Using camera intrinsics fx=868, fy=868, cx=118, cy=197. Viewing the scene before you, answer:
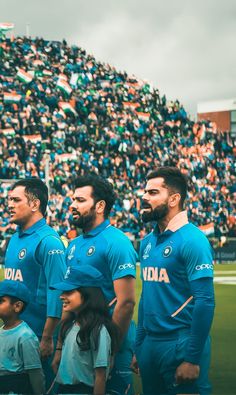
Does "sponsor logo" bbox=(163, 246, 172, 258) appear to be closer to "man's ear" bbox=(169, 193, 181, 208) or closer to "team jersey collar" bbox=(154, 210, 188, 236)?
"team jersey collar" bbox=(154, 210, 188, 236)

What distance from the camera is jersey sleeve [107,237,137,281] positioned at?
249 inches

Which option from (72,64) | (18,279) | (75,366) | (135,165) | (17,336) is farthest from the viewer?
(72,64)

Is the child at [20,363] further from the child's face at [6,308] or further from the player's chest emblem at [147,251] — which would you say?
the player's chest emblem at [147,251]

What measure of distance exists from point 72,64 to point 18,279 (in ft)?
152

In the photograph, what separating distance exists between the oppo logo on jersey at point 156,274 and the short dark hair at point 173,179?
52 centimetres

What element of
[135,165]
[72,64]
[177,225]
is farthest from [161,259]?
[72,64]

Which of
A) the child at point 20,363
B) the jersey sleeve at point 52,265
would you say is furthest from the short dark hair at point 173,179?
the child at point 20,363

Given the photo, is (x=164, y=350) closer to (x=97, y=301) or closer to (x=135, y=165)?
(x=97, y=301)

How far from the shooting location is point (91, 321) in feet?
18.0

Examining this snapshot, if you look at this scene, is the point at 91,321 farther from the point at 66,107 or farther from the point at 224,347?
the point at 66,107

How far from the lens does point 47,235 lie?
6848mm

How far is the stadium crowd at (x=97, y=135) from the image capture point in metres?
38.4

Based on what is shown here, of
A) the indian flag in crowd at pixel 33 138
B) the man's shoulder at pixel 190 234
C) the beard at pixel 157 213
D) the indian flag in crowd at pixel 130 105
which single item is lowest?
the man's shoulder at pixel 190 234

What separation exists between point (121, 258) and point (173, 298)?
63cm
